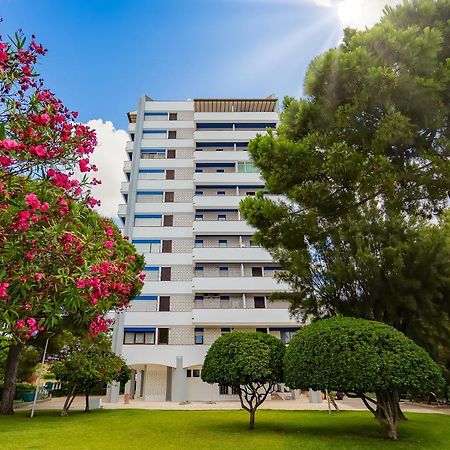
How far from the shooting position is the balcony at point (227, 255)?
2953 centimetres

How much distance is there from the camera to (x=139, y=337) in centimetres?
2759

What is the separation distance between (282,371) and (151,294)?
18.6 metres

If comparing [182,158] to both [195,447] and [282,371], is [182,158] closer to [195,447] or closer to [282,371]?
[282,371]

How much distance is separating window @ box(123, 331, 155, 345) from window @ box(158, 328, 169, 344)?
1.63 feet

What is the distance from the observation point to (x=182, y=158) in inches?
1352

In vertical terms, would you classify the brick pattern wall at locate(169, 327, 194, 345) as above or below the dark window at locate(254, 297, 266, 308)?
below

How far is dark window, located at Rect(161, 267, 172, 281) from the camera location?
29.3 metres

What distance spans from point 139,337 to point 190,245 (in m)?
8.13

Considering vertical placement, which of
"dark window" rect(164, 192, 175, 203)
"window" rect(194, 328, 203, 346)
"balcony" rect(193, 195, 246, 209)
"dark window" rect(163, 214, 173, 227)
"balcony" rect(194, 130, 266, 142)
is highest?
"balcony" rect(194, 130, 266, 142)

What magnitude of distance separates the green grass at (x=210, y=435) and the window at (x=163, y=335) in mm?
12568

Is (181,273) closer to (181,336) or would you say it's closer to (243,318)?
(181,336)

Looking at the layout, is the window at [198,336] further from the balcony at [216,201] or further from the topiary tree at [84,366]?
the balcony at [216,201]

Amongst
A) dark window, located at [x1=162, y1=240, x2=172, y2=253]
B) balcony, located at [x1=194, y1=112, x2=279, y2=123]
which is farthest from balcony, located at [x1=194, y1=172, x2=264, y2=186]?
balcony, located at [x1=194, y1=112, x2=279, y2=123]

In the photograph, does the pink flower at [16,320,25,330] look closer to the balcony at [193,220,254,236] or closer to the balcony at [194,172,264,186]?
the balcony at [193,220,254,236]
